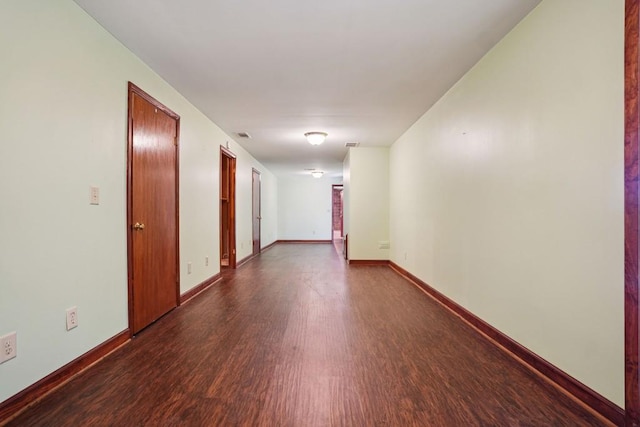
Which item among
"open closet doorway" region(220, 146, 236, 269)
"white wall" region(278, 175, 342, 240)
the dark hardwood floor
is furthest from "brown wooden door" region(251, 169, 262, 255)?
the dark hardwood floor

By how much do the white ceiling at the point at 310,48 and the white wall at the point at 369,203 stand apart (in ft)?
6.84

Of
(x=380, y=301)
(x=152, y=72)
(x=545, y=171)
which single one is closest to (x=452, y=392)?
(x=545, y=171)

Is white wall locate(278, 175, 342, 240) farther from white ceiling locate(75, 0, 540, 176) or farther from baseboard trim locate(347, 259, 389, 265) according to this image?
white ceiling locate(75, 0, 540, 176)

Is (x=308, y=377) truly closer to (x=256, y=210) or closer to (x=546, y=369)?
(x=546, y=369)

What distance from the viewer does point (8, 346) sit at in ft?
5.06

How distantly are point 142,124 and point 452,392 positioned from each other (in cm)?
293

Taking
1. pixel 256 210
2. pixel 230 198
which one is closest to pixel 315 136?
pixel 230 198

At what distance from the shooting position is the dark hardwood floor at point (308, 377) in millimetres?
1552

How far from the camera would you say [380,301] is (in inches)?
141

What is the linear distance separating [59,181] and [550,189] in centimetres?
281

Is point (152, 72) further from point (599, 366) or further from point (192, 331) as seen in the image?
point (599, 366)

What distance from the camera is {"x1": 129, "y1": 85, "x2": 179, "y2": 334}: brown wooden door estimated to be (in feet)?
8.34

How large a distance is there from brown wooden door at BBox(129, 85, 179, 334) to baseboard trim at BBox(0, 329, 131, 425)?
27cm

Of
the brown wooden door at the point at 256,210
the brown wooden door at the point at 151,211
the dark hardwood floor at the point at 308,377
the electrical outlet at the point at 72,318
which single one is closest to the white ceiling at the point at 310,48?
the brown wooden door at the point at 151,211
